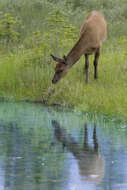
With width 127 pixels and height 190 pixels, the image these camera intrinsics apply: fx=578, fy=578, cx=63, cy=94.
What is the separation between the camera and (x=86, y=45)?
14086 mm

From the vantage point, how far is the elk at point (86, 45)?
1373cm

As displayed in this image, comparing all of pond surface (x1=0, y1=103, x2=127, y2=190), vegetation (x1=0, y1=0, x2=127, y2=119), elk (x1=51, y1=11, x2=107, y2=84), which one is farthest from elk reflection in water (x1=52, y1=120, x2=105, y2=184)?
elk (x1=51, y1=11, x2=107, y2=84)

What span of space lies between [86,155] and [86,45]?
246 inches

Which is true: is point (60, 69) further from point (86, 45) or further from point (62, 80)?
point (86, 45)

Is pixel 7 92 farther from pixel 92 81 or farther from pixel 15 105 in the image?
pixel 92 81

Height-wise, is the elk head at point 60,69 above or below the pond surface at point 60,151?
above

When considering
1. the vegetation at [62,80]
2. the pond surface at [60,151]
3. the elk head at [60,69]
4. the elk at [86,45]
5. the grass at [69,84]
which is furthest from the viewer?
the elk at [86,45]

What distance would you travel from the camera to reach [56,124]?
1095cm

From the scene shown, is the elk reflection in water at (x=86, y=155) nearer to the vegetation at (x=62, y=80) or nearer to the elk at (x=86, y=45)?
the vegetation at (x=62, y=80)

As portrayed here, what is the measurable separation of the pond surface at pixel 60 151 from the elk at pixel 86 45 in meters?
1.72

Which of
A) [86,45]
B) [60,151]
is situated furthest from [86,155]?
[86,45]

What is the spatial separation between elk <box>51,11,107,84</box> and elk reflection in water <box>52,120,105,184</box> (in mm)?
3500

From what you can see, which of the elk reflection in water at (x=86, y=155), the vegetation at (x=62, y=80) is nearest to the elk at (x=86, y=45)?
the vegetation at (x=62, y=80)

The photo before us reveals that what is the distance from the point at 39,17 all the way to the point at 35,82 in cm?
821
